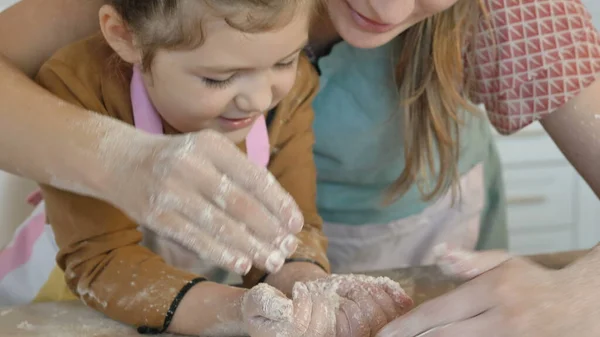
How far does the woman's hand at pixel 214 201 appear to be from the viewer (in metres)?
0.66

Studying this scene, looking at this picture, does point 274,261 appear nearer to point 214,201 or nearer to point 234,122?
point 214,201

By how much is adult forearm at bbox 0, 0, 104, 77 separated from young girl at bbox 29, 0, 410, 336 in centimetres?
7

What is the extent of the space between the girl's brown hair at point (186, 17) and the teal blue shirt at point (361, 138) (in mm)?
330

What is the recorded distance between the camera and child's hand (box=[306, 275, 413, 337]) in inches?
29.6

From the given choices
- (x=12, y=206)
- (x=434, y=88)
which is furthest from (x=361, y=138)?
(x=12, y=206)

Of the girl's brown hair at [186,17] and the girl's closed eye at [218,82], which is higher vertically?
the girl's brown hair at [186,17]

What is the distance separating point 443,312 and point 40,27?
2.05 ft

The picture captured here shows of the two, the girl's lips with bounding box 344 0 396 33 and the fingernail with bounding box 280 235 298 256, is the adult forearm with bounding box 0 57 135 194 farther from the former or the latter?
the girl's lips with bounding box 344 0 396 33

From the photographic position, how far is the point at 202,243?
2.22 ft

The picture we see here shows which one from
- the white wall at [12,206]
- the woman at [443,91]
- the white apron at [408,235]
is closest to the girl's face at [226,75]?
the woman at [443,91]

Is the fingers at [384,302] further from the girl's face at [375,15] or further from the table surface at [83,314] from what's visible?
the girl's face at [375,15]

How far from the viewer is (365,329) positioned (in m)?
0.75

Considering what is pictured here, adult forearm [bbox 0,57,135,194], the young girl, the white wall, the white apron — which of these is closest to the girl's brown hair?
the young girl

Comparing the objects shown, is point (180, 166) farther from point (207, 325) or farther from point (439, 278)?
point (439, 278)
